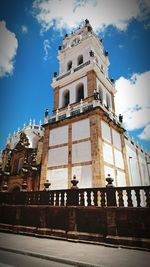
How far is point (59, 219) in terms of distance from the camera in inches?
264

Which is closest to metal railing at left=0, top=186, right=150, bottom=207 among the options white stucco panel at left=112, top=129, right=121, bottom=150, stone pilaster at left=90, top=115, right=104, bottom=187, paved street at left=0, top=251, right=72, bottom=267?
paved street at left=0, top=251, right=72, bottom=267

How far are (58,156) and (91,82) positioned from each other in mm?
7844

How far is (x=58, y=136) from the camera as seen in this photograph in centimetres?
1634

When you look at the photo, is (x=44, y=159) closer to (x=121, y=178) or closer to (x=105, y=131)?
(x=105, y=131)

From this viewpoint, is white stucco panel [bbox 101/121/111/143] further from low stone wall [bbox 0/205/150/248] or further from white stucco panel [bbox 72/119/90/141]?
low stone wall [bbox 0/205/150/248]

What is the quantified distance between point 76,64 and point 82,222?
18439 mm

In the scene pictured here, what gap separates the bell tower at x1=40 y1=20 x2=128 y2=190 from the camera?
1336 cm

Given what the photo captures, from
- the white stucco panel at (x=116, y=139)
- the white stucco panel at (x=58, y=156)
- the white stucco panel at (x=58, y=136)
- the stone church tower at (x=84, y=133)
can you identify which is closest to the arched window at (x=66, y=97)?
the stone church tower at (x=84, y=133)

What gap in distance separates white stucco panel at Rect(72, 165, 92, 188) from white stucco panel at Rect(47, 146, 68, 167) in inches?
62.3

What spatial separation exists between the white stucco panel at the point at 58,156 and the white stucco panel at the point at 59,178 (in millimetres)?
673

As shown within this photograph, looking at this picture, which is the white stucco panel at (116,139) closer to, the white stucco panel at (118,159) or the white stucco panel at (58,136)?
the white stucco panel at (118,159)

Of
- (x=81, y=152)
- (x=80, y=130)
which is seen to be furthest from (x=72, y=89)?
(x=81, y=152)

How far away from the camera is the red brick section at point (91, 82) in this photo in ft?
54.8

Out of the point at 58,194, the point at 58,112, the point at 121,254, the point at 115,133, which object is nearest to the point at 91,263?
the point at 121,254
